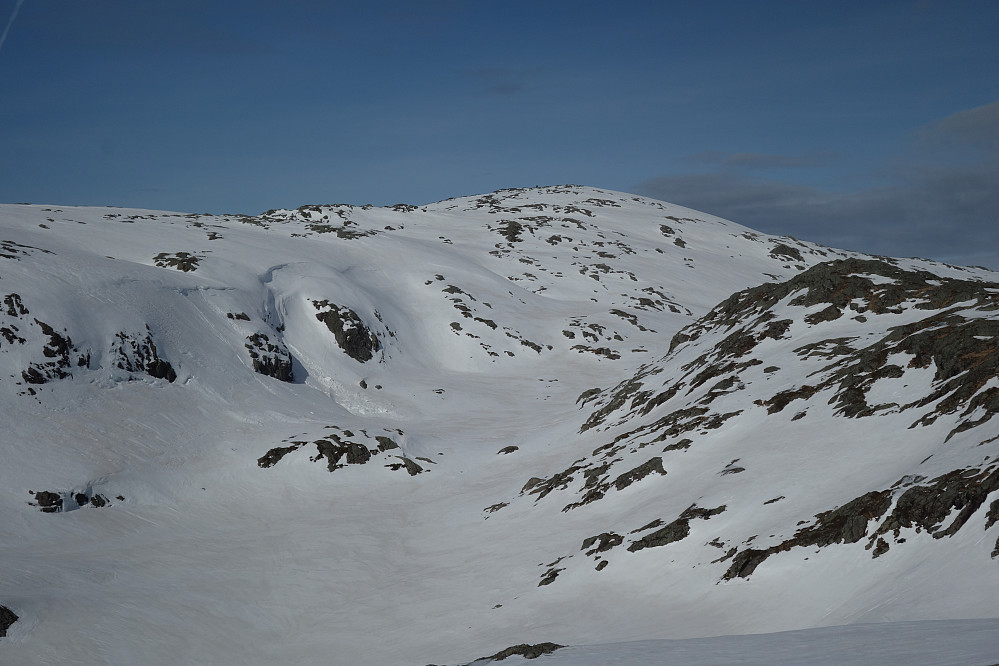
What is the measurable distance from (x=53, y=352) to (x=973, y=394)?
42.0 m

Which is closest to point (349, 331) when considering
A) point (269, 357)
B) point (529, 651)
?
point (269, 357)

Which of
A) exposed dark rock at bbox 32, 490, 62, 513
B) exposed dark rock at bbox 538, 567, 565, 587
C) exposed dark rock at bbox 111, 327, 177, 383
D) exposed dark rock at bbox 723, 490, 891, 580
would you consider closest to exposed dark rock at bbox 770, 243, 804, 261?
exposed dark rock at bbox 111, 327, 177, 383

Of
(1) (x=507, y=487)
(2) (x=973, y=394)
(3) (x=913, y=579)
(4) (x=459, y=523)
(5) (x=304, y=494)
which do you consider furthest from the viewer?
(5) (x=304, y=494)

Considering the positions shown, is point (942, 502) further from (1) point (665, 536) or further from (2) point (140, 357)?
(2) point (140, 357)

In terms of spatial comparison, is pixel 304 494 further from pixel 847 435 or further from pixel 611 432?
pixel 847 435

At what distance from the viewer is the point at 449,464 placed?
39.8 m

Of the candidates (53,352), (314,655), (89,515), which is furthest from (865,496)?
(53,352)

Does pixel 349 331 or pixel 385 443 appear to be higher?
pixel 349 331

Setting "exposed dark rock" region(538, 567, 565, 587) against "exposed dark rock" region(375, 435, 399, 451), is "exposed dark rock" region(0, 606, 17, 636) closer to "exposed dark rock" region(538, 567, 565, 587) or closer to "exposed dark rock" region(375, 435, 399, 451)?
"exposed dark rock" region(538, 567, 565, 587)

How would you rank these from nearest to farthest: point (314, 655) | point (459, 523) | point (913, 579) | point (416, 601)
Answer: point (913, 579) → point (314, 655) → point (416, 601) → point (459, 523)

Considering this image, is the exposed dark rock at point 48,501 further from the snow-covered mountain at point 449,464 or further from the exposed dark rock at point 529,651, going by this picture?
the exposed dark rock at point 529,651

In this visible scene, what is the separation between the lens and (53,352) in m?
38.6

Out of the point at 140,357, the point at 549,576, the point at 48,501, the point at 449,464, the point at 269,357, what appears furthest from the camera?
the point at 269,357

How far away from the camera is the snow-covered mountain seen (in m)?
16.5
